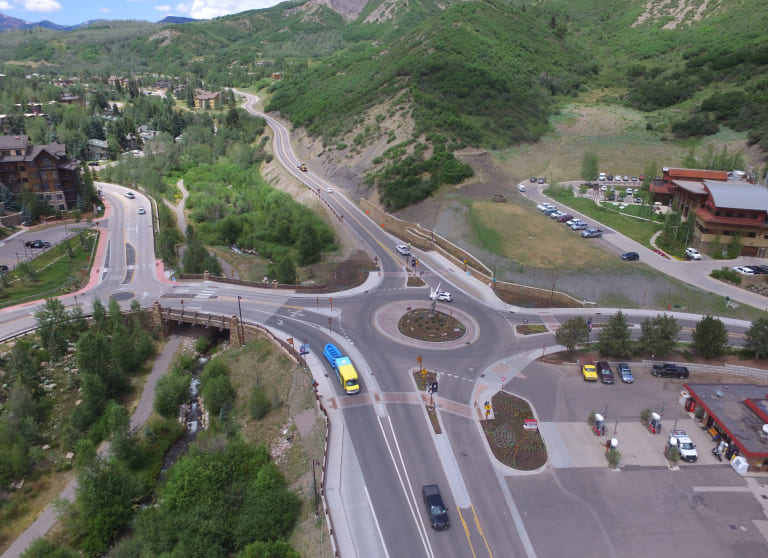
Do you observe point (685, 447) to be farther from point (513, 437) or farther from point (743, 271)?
point (743, 271)

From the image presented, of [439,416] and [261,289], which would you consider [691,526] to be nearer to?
[439,416]

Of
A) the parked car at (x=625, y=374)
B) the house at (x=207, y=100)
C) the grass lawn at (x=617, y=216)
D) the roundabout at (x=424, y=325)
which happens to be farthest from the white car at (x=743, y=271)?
the house at (x=207, y=100)

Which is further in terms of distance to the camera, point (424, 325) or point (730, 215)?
point (730, 215)

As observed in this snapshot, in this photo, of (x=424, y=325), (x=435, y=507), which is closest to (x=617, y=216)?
(x=424, y=325)

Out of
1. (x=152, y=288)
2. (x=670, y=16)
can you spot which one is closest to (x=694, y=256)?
(x=152, y=288)

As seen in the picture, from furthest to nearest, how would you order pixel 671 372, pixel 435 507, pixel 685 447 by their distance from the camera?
1. pixel 671 372
2. pixel 685 447
3. pixel 435 507
